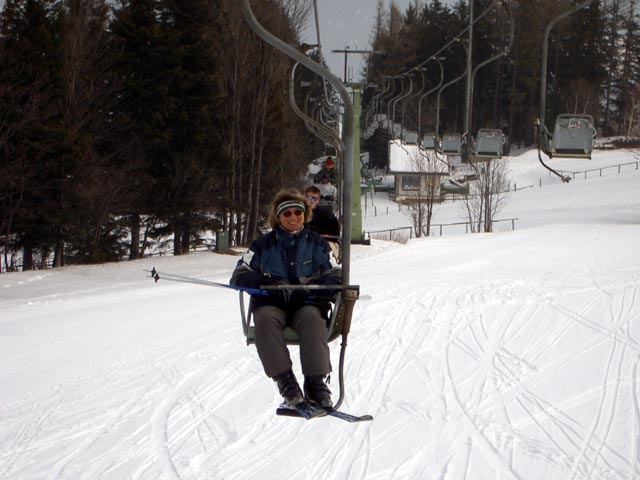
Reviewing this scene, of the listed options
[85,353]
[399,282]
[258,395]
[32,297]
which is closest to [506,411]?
[258,395]

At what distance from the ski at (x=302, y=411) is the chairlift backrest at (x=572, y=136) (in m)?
8.22

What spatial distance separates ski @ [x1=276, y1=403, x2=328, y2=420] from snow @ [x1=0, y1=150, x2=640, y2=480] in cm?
114

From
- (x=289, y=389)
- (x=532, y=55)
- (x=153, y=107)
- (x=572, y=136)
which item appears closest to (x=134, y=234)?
(x=153, y=107)

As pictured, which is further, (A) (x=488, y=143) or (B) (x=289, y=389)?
(A) (x=488, y=143)

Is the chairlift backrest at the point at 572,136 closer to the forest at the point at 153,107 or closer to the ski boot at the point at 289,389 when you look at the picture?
the forest at the point at 153,107

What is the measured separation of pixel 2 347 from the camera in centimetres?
1041

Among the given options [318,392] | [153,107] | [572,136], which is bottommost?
[318,392]

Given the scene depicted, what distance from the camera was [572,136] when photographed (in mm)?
12031

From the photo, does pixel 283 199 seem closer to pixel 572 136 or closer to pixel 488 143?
pixel 572 136

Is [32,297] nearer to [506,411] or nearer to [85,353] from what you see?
[85,353]

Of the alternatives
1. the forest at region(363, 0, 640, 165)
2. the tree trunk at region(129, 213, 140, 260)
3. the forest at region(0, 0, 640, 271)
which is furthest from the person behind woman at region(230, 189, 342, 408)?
the tree trunk at region(129, 213, 140, 260)

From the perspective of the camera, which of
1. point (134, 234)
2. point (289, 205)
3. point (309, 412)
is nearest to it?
point (309, 412)

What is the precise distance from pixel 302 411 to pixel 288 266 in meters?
1.19

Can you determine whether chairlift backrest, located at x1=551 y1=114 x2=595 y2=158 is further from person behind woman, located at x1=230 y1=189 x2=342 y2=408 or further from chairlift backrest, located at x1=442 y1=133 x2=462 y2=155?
person behind woman, located at x1=230 y1=189 x2=342 y2=408
